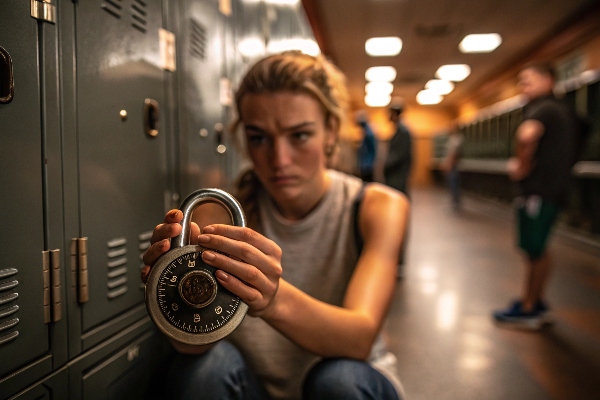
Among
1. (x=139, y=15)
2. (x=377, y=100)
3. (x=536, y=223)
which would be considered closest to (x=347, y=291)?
(x=139, y=15)

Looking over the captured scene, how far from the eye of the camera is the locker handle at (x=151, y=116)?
44.8 inches

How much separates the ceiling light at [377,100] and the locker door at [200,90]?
13270mm

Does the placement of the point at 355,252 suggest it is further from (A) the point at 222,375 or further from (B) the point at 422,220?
(B) the point at 422,220

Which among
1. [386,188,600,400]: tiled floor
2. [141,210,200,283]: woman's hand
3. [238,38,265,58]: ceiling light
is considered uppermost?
[238,38,265,58]: ceiling light

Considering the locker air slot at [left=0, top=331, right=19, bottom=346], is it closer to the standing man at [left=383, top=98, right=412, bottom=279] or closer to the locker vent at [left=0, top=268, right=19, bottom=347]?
the locker vent at [left=0, top=268, right=19, bottom=347]

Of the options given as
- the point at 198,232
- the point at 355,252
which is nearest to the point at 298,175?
the point at 355,252

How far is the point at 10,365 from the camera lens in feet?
2.45

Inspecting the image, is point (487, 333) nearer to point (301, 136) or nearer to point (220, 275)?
point (301, 136)

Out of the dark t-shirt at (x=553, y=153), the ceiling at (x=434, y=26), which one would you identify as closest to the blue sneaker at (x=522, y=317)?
the dark t-shirt at (x=553, y=153)

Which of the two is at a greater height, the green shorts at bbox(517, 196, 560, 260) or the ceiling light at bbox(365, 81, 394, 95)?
the ceiling light at bbox(365, 81, 394, 95)

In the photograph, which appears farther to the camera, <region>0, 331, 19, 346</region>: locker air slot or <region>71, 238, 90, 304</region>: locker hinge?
<region>71, 238, 90, 304</region>: locker hinge

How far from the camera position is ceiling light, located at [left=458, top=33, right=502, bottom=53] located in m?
7.30

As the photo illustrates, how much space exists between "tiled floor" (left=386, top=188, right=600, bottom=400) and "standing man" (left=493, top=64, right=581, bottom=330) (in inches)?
7.2

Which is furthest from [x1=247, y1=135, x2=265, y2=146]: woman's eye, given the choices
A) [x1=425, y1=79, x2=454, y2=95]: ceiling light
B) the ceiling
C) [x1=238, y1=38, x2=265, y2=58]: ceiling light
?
[x1=425, y1=79, x2=454, y2=95]: ceiling light
